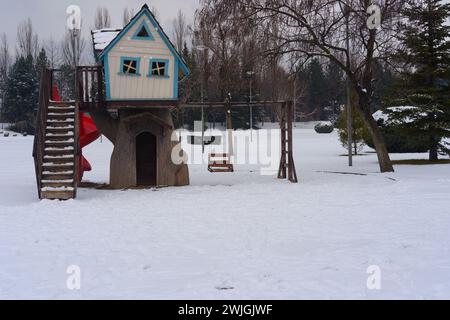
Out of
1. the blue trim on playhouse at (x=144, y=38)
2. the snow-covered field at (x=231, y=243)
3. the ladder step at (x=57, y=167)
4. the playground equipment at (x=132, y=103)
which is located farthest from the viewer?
the blue trim on playhouse at (x=144, y=38)

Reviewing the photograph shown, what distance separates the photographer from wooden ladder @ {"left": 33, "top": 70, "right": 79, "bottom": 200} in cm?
1578

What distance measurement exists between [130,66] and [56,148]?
409 centimetres

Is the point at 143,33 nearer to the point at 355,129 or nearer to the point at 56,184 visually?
the point at 56,184

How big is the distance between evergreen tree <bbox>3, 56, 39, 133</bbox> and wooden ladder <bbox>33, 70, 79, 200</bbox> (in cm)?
5530

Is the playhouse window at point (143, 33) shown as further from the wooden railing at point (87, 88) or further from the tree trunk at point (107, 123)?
the tree trunk at point (107, 123)

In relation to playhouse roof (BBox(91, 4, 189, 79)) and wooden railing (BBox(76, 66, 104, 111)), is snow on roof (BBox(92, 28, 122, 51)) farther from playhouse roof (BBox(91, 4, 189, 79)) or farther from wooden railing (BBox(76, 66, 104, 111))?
wooden railing (BBox(76, 66, 104, 111))

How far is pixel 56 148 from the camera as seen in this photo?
1720 cm

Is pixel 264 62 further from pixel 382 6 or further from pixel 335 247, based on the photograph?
pixel 335 247

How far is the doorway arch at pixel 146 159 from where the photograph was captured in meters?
19.9

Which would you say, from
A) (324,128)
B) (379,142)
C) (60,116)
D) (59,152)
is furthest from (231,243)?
(324,128)

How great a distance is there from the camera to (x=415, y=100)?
1063 inches

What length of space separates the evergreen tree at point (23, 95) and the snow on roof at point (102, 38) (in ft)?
176

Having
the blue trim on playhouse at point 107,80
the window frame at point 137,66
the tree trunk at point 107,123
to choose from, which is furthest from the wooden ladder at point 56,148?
the window frame at point 137,66
